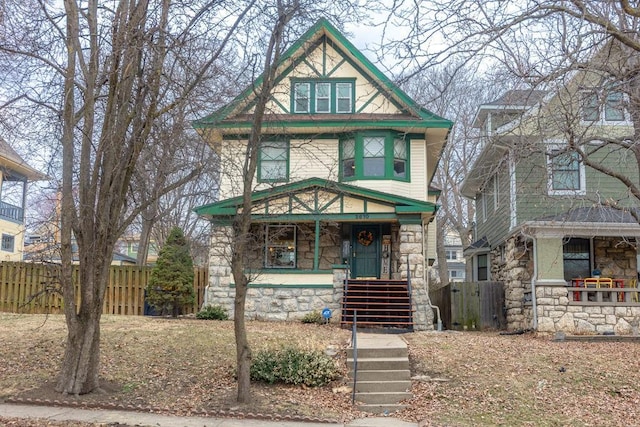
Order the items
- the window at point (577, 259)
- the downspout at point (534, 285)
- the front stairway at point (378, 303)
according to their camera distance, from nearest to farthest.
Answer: the front stairway at point (378, 303)
the downspout at point (534, 285)
the window at point (577, 259)

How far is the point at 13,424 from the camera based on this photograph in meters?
6.92

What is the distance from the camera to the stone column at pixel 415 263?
1565cm

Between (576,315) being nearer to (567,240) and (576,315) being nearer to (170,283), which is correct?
(567,240)

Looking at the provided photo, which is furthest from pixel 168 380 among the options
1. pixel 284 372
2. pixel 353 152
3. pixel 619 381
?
pixel 353 152

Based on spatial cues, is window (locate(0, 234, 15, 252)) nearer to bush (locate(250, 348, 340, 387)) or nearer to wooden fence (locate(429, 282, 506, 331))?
wooden fence (locate(429, 282, 506, 331))

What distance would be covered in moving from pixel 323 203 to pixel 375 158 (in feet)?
7.33

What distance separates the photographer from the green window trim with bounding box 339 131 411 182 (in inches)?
683

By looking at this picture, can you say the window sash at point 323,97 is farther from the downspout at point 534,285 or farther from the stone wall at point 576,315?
the stone wall at point 576,315

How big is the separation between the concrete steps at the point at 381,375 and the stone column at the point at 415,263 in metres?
4.01

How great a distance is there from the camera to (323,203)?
54.2ft

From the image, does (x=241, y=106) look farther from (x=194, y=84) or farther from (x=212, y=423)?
(x=212, y=423)

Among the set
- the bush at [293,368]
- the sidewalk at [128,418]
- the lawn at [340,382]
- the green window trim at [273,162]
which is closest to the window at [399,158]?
the green window trim at [273,162]

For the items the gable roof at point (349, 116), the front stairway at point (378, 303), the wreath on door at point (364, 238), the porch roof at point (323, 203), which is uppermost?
the gable roof at point (349, 116)

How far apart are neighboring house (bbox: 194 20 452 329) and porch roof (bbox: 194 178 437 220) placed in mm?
28
